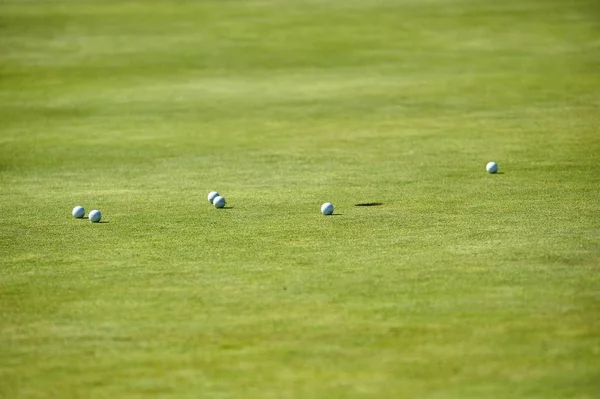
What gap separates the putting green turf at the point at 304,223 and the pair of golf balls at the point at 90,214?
0.57 feet

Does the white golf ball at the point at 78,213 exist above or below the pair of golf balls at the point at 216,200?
above

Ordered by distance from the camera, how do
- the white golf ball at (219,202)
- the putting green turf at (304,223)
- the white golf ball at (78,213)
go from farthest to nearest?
the white golf ball at (219,202), the white golf ball at (78,213), the putting green turf at (304,223)

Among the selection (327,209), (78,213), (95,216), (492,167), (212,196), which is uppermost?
(95,216)

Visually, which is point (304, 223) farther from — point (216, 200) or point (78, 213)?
point (78, 213)

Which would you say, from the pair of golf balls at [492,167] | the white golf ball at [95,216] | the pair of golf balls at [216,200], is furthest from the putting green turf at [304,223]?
the pair of golf balls at [492,167]

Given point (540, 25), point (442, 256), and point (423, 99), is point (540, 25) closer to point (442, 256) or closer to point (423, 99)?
point (423, 99)

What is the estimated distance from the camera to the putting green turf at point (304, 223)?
10.0 meters

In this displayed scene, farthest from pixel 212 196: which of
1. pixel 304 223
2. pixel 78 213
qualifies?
pixel 304 223

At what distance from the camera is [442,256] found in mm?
14164

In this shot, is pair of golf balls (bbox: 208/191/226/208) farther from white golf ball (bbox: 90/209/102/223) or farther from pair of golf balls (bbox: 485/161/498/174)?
pair of golf balls (bbox: 485/161/498/174)

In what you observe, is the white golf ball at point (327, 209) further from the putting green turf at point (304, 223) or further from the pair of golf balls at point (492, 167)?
the pair of golf balls at point (492, 167)

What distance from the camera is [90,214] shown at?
17.5 meters

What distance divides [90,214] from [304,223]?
3923 millimetres

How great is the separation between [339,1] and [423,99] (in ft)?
79.5
